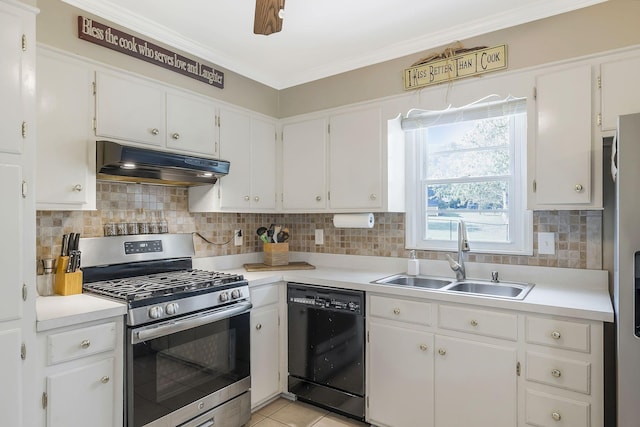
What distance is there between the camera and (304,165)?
3051 mm

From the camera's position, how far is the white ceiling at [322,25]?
210 centimetres

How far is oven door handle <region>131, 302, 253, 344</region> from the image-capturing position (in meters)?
1.80

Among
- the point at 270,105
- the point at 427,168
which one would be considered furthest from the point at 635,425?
the point at 270,105

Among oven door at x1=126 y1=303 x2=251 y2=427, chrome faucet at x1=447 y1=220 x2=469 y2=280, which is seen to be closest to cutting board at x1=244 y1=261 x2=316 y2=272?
oven door at x1=126 y1=303 x2=251 y2=427

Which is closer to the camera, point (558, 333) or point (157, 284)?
point (558, 333)

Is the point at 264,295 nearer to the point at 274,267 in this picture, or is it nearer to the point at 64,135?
the point at 274,267

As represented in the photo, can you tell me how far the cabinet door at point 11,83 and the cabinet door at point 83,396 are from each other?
3.15 feet

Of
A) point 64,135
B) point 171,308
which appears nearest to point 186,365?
point 171,308

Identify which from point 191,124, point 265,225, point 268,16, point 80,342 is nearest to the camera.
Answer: point 268,16

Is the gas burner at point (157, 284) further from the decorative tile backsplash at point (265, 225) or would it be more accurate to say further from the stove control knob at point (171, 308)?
the decorative tile backsplash at point (265, 225)

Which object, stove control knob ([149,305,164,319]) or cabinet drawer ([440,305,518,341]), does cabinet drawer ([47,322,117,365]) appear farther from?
cabinet drawer ([440,305,518,341])

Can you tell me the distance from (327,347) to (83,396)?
137 centimetres

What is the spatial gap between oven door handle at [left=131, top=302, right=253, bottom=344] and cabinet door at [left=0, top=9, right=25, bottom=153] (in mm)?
939

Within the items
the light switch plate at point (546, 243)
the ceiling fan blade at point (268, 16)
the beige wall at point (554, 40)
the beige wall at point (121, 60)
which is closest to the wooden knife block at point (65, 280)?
the beige wall at point (121, 60)
